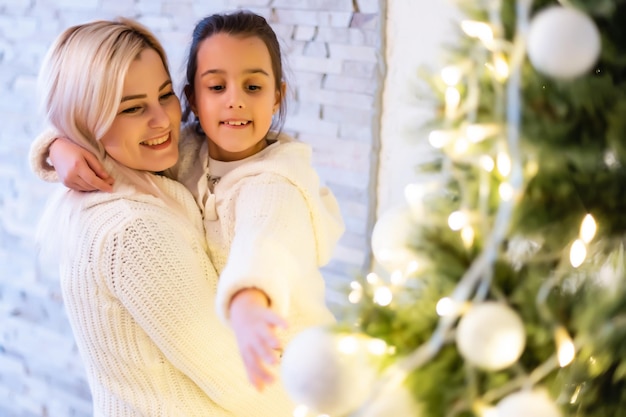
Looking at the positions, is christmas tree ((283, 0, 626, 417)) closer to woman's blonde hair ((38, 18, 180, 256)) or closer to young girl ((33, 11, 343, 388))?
young girl ((33, 11, 343, 388))

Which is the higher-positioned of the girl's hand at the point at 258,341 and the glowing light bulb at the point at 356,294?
the glowing light bulb at the point at 356,294

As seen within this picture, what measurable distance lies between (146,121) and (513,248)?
2.29ft

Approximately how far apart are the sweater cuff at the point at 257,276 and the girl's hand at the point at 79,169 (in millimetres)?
361

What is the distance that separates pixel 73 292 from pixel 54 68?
0.35 metres

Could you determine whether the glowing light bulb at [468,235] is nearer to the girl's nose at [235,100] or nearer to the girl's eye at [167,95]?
the girl's nose at [235,100]

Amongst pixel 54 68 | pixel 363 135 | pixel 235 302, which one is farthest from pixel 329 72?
pixel 235 302

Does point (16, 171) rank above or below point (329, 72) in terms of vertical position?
below

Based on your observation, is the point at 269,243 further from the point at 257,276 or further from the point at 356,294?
the point at 356,294

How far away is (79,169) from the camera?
1074 mm

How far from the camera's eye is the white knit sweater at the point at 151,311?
1.03 metres

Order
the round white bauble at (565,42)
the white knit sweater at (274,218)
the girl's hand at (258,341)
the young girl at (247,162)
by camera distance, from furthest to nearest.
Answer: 1. the young girl at (247,162)
2. the white knit sweater at (274,218)
3. the girl's hand at (258,341)
4. the round white bauble at (565,42)

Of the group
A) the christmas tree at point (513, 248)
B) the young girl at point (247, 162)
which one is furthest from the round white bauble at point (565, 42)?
the young girl at point (247, 162)

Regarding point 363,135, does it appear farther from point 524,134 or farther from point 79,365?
point 79,365

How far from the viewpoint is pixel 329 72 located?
1.64 m
